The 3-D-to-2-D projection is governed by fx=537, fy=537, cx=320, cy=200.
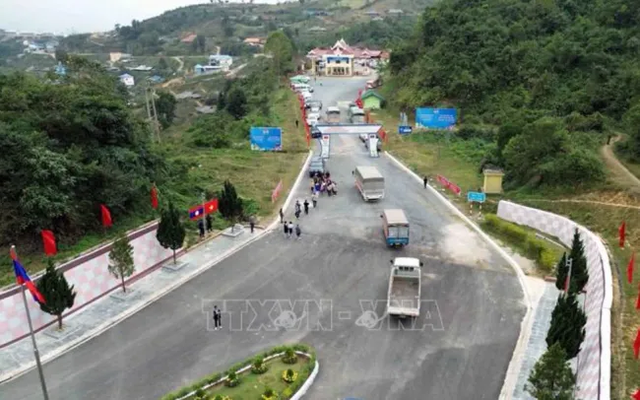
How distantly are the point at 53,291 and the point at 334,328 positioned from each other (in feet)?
35.8

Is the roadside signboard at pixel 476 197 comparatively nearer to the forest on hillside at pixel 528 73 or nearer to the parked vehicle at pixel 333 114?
the forest on hillside at pixel 528 73

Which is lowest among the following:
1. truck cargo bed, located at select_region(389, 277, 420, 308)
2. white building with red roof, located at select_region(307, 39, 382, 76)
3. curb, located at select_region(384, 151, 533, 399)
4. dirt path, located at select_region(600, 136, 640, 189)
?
curb, located at select_region(384, 151, 533, 399)

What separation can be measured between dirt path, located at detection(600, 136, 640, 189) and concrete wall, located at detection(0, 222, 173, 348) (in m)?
26.4

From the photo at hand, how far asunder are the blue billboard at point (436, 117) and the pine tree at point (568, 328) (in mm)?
31885

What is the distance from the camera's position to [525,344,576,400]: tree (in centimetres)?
1462

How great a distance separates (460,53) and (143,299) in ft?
167

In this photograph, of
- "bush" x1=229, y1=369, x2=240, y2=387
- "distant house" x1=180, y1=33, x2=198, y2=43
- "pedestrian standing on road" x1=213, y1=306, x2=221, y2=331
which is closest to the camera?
"bush" x1=229, y1=369, x2=240, y2=387

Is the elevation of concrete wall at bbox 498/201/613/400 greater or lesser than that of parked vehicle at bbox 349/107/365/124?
lesser

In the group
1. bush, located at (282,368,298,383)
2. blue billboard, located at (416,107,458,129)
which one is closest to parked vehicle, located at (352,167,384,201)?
blue billboard, located at (416,107,458,129)

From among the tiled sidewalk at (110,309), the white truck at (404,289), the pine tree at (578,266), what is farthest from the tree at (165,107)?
the pine tree at (578,266)

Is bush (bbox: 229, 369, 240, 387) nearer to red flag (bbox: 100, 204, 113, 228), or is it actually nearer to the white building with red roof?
red flag (bbox: 100, 204, 113, 228)

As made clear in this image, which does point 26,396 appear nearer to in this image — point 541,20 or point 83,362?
point 83,362

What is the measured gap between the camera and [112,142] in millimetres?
29891

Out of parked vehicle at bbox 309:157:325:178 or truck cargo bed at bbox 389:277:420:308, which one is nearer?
truck cargo bed at bbox 389:277:420:308
